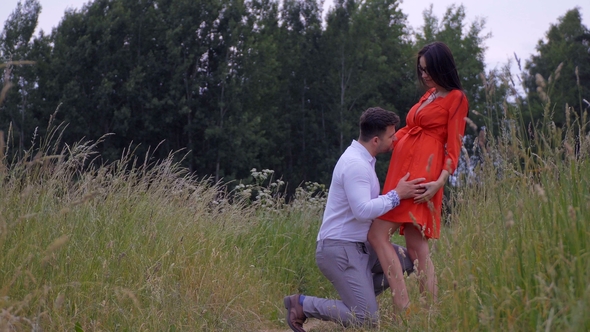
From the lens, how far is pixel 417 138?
4.37 m

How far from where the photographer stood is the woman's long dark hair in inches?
167

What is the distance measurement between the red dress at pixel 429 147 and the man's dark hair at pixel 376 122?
15 centimetres

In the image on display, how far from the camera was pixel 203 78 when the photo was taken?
36.3m

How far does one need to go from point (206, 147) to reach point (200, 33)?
19.6 ft

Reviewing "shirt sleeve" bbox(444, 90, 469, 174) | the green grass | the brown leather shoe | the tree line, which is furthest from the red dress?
the tree line

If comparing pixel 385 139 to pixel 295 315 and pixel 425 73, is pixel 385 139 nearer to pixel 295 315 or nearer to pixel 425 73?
pixel 425 73

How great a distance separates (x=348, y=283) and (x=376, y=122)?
1.02 m

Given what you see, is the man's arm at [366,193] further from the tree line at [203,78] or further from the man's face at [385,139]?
the tree line at [203,78]

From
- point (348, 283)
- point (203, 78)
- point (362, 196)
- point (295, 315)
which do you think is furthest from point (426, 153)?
point (203, 78)

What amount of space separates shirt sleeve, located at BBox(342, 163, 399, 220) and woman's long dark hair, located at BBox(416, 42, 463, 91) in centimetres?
70

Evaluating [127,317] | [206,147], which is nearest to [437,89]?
[127,317]

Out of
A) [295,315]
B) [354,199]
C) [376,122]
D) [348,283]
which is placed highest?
[376,122]

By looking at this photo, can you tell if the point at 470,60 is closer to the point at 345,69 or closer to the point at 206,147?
the point at 345,69

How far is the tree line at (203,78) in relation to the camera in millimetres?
35594
